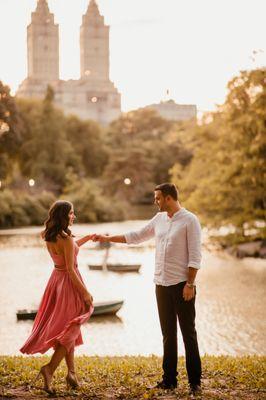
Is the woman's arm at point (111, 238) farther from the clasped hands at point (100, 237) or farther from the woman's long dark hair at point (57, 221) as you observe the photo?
the woman's long dark hair at point (57, 221)

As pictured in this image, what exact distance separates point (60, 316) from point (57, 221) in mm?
673

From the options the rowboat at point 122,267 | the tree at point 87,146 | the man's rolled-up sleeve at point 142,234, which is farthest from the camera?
the tree at point 87,146

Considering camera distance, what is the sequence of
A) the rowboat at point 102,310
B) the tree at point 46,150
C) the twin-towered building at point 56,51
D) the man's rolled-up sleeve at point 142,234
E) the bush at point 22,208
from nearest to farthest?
the man's rolled-up sleeve at point 142,234, the rowboat at point 102,310, the bush at point 22,208, the tree at point 46,150, the twin-towered building at point 56,51

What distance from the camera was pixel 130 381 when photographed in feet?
16.8

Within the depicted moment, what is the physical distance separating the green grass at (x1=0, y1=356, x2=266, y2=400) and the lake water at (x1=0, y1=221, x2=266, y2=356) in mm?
1242

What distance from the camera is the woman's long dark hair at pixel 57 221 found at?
474 centimetres

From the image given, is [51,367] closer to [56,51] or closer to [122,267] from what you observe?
[122,267]

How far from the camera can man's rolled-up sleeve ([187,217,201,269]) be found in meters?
4.77

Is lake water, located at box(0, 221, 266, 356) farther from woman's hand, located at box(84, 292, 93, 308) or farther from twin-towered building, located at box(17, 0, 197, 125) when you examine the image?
twin-towered building, located at box(17, 0, 197, 125)

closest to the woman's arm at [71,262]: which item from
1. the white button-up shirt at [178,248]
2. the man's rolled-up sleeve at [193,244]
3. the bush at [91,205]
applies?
the white button-up shirt at [178,248]

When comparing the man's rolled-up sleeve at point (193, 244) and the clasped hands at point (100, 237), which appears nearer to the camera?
the man's rolled-up sleeve at point (193, 244)

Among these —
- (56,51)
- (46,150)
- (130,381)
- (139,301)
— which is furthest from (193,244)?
(56,51)

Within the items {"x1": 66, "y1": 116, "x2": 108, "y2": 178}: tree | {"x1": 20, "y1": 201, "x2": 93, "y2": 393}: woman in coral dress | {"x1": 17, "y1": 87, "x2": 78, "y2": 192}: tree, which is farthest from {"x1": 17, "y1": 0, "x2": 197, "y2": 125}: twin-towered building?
{"x1": 20, "y1": 201, "x2": 93, "y2": 393}: woman in coral dress

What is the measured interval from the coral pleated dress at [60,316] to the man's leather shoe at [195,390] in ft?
2.93
